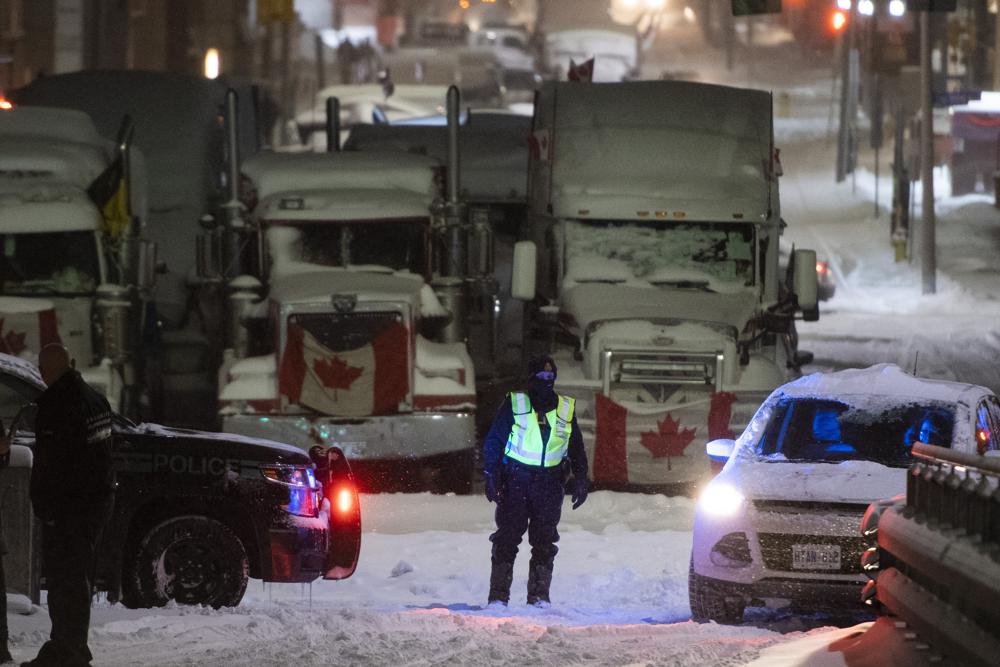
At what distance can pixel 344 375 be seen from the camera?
16469 mm

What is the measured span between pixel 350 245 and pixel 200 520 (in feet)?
24.2

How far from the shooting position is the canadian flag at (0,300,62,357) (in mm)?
16797

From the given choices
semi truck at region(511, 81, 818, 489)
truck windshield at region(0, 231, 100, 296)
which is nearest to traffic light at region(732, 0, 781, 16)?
semi truck at region(511, 81, 818, 489)

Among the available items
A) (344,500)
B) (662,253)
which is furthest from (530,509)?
(662,253)

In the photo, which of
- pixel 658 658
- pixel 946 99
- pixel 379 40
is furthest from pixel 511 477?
pixel 379 40

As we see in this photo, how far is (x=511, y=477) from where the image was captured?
A: 35.7ft

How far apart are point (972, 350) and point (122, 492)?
20371mm

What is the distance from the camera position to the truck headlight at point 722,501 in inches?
396

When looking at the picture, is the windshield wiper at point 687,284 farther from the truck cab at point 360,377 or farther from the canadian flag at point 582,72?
the canadian flag at point 582,72

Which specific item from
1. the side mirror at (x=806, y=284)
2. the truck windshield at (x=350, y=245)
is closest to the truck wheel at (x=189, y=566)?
the truck windshield at (x=350, y=245)

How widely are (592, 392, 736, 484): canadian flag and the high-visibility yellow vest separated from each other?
578cm

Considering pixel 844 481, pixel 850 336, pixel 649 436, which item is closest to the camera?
pixel 844 481

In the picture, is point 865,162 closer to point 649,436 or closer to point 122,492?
point 649,436

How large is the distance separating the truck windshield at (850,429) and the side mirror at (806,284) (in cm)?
624
